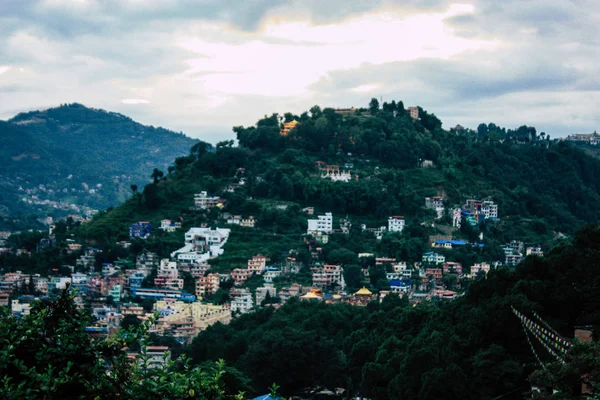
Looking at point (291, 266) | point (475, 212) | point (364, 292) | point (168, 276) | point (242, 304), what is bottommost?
Result: point (242, 304)

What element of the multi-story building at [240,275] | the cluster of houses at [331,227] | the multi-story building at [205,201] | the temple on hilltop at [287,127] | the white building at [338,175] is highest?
the temple on hilltop at [287,127]

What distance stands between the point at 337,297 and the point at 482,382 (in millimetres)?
23596

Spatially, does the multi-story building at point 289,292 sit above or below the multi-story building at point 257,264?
below

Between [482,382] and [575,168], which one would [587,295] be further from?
[575,168]

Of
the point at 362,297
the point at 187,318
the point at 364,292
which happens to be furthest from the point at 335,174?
the point at 187,318

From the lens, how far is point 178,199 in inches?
2162

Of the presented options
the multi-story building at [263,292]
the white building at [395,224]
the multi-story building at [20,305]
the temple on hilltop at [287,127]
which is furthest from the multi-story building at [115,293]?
the temple on hilltop at [287,127]

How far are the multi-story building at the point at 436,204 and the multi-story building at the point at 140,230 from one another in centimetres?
1609

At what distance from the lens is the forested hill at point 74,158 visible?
116 meters

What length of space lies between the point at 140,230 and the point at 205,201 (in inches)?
182

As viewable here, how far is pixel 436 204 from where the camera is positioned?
53.9 m

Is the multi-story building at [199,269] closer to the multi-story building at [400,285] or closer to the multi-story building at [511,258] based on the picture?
the multi-story building at [400,285]

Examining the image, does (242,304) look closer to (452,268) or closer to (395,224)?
(452,268)

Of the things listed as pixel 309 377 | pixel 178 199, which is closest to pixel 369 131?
pixel 178 199
